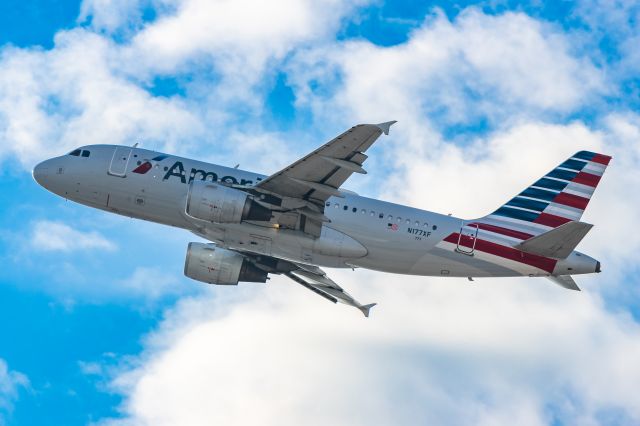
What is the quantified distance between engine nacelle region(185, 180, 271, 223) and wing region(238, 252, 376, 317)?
346 inches

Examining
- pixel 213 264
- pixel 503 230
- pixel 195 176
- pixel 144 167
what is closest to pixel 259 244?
pixel 195 176

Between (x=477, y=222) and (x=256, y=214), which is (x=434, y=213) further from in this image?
(x=256, y=214)

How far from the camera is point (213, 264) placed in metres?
54.8

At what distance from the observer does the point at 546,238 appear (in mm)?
46938

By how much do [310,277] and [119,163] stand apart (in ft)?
47.5

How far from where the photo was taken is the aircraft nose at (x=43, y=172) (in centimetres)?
5122

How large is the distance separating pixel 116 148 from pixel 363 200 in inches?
541

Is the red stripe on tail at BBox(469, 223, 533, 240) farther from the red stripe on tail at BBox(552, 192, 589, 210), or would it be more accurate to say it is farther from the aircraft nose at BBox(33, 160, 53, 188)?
the aircraft nose at BBox(33, 160, 53, 188)

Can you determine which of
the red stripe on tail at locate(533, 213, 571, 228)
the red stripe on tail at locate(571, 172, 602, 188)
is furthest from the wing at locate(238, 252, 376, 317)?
the red stripe on tail at locate(571, 172, 602, 188)

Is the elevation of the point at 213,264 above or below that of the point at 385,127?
below

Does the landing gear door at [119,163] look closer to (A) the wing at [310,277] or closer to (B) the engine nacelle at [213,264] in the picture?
(B) the engine nacelle at [213,264]

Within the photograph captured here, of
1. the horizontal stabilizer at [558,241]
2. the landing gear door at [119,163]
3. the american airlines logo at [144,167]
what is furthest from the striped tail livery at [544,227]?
the landing gear door at [119,163]

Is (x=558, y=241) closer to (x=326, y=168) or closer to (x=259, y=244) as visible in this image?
(x=326, y=168)

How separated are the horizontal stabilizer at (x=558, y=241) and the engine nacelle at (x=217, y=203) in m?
14.5
